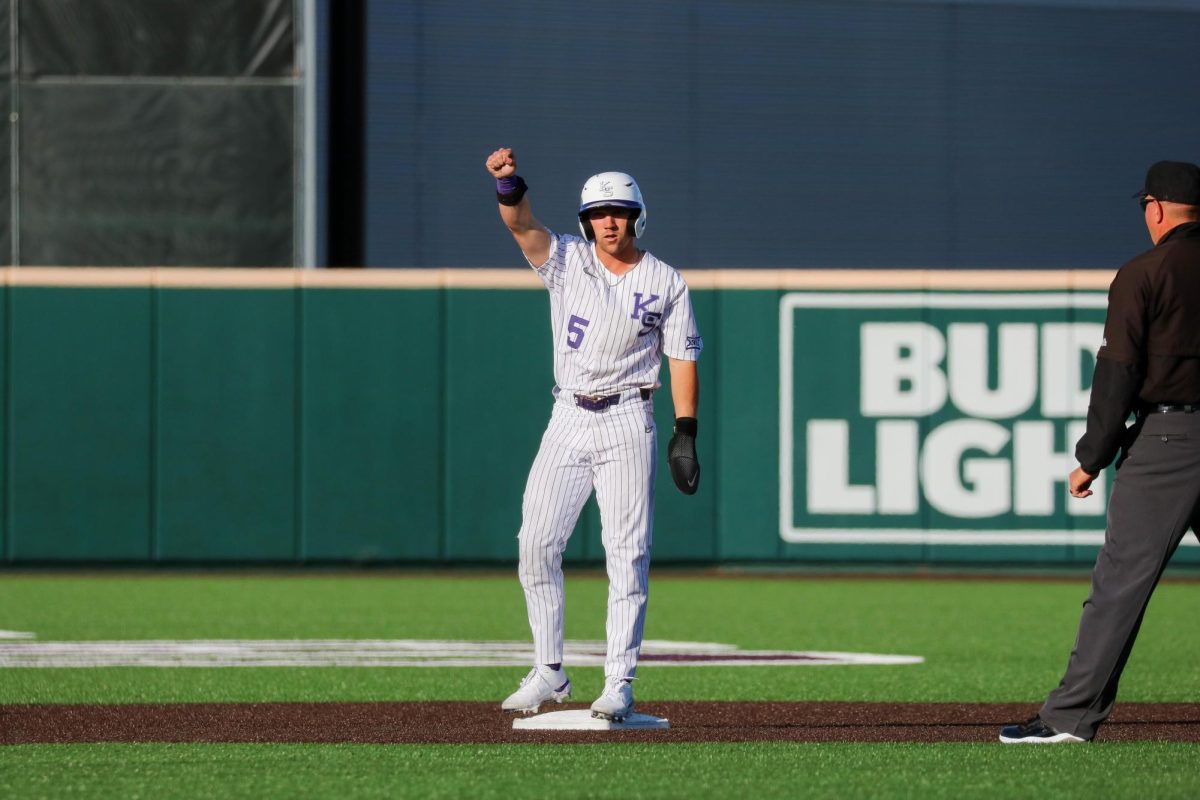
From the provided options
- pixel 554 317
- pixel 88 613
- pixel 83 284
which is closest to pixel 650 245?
pixel 83 284

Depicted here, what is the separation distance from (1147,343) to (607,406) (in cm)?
184

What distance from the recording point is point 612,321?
6.33 meters

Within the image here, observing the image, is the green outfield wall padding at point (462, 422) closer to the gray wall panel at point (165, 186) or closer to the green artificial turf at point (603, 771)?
the gray wall panel at point (165, 186)

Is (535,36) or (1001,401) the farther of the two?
(535,36)

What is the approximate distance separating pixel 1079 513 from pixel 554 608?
8.96 m

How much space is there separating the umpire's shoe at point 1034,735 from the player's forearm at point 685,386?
5.05 ft

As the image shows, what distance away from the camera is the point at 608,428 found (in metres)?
6.33

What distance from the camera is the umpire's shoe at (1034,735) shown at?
5.75 m

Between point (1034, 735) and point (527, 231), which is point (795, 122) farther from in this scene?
point (1034, 735)

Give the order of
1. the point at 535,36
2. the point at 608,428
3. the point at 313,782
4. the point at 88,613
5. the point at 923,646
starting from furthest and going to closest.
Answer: the point at 535,36 < the point at 88,613 < the point at 923,646 < the point at 608,428 < the point at 313,782

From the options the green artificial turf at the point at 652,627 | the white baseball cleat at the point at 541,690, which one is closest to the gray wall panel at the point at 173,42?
the green artificial turf at the point at 652,627

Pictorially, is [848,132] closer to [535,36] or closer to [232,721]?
[535,36]

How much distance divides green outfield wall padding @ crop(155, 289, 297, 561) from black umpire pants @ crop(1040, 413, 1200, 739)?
31.7 ft

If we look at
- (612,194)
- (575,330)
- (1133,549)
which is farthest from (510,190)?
(1133,549)
